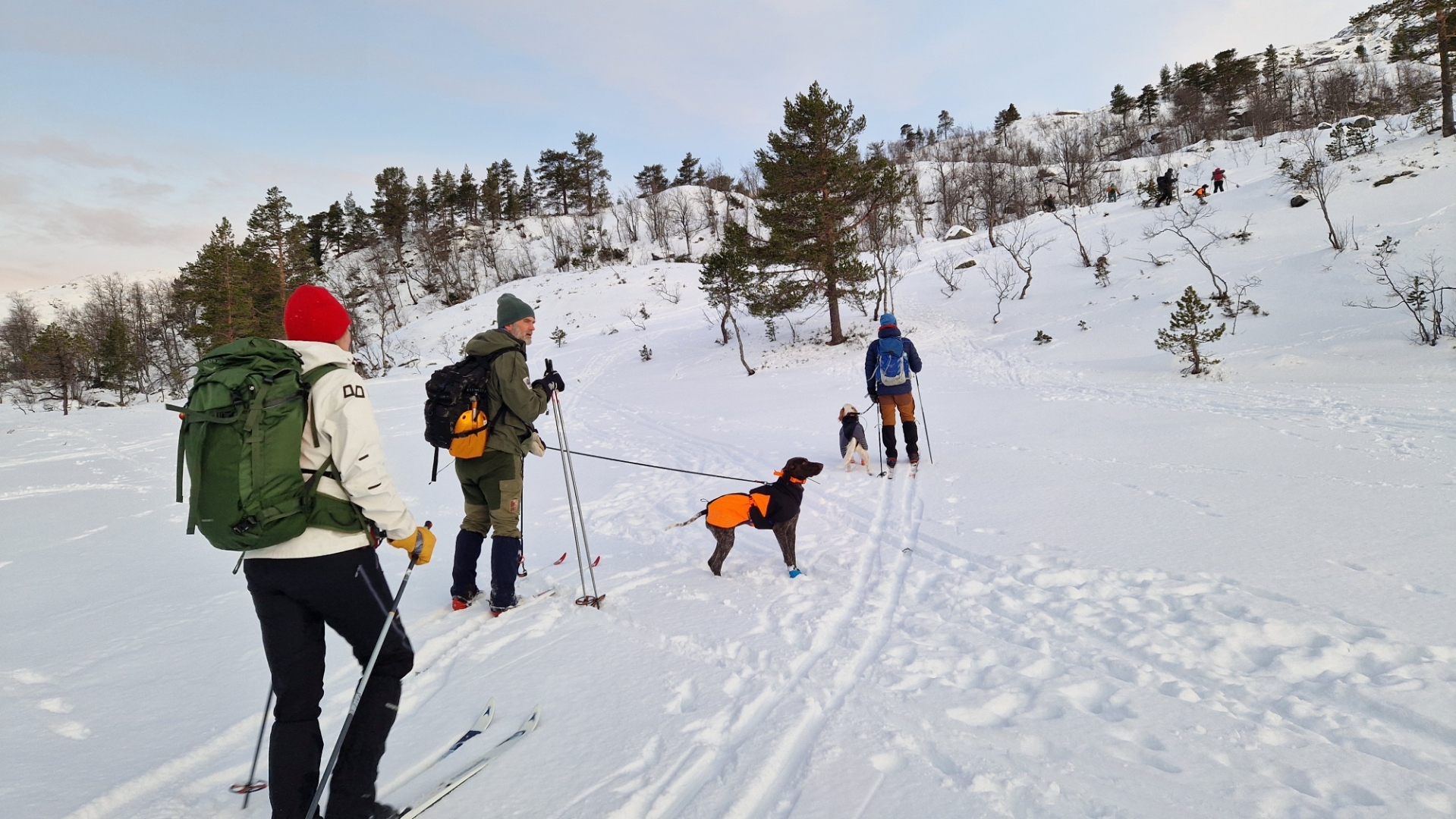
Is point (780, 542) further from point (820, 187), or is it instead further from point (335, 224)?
point (335, 224)

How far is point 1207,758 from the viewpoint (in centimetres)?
225

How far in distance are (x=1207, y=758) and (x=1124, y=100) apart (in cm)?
7605

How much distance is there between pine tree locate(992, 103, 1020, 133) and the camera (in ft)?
234

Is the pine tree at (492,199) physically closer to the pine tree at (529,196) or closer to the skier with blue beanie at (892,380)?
the pine tree at (529,196)

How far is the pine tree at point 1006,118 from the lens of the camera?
234ft

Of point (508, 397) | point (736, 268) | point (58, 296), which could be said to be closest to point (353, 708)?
point (508, 397)

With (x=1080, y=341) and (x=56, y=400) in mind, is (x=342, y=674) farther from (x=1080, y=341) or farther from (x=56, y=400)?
(x=56, y=400)

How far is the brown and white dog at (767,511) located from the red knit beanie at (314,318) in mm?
2588

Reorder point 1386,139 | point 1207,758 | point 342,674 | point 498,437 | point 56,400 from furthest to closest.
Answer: point 56,400, point 1386,139, point 498,437, point 342,674, point 1207,758

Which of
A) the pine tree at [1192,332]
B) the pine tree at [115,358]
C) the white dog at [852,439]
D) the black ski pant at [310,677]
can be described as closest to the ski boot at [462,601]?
the black ski pant at [310,677]

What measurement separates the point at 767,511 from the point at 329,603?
285cm

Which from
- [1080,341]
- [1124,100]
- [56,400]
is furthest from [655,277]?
[1124,100]

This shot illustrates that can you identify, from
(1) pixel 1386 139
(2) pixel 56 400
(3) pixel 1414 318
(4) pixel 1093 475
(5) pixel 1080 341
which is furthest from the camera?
(2) pixel 56 400

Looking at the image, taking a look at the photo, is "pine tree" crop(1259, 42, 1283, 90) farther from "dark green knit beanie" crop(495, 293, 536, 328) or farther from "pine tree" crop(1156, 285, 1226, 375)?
"dark green knit beanie" crop(495, 293, 536, 328)
